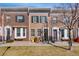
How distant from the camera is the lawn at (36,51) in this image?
7.57 meters

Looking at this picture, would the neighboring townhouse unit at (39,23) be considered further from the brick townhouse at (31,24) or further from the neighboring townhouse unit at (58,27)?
the neighboring townhouse unit at (58,27)

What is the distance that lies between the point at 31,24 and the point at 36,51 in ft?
2.24

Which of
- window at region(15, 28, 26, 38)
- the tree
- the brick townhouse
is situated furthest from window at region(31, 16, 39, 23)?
the tree

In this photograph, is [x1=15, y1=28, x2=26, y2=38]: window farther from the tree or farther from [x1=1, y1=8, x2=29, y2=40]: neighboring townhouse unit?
the tree

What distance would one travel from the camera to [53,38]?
7828 mm

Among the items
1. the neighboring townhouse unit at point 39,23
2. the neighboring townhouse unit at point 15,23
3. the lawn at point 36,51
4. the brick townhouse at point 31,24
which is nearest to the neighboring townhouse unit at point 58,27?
the brick townhouse at point 31,24

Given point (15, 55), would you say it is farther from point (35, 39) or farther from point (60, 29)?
point (60, 29)

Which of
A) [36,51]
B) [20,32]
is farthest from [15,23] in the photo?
[36,51]

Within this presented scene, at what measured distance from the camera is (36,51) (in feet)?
25.0

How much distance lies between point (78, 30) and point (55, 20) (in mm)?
556

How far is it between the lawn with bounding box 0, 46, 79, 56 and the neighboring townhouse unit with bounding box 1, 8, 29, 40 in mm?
270

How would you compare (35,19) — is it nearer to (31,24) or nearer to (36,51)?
(31,24)

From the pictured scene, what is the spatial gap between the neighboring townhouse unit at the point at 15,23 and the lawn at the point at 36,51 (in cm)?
27

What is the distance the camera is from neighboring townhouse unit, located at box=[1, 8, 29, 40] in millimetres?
7727
